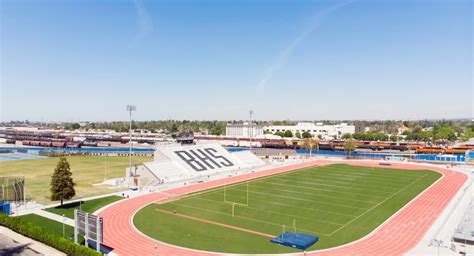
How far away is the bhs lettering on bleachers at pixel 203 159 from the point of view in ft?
216

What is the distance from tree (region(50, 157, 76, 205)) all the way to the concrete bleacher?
1625cm

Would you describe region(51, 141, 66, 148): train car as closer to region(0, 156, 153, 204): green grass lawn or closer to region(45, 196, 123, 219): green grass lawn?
region(0, 156, 153, 204): green grass lawn

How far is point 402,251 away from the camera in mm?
27594

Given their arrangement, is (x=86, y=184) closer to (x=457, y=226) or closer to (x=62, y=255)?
(x=62, y=255)

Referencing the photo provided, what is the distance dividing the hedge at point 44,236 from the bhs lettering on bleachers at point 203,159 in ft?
111

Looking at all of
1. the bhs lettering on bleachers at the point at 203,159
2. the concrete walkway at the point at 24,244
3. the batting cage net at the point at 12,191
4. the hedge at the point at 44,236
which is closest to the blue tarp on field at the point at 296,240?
the hedge at the point at 44,236

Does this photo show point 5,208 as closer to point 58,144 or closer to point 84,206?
point 84,206

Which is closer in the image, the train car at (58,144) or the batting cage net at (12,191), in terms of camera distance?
the batting cage net at (12,191)

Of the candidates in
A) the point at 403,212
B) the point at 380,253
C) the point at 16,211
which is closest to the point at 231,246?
the point at 380,253

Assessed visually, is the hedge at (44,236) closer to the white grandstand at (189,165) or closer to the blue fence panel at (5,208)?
the blue fence panel at (5,208)

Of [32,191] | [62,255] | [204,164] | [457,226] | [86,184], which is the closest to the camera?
[62,255]

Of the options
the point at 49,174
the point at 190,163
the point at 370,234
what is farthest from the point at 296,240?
the point at 49,174

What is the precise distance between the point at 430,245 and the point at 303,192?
22319mm

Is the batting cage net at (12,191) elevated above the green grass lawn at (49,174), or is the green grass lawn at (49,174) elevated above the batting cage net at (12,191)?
the batting cage net at (12,191)
